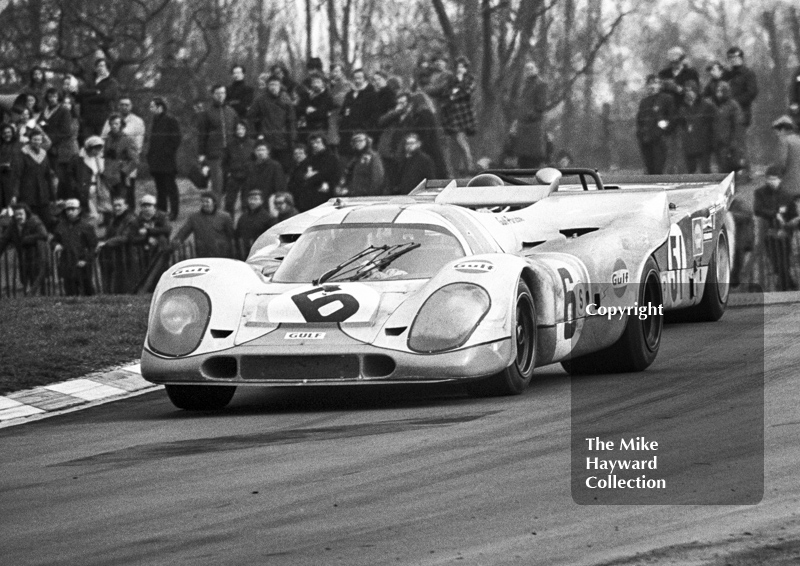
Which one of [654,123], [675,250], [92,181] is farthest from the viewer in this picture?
[92,181]

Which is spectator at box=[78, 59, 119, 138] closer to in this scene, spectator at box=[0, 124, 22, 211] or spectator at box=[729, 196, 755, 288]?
spectator at box=[0, 124, 22, 211]

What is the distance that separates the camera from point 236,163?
727 inches

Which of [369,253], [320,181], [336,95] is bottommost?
[369,253]

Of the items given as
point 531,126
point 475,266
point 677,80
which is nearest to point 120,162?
point 531,126

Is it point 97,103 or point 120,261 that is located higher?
point 97,103

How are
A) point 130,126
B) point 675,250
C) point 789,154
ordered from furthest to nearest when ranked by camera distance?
point 130,126
point 789,154
point 675,250

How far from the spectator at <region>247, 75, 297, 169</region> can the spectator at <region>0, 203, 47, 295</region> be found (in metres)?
2.87

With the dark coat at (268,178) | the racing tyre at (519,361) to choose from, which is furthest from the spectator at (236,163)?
the racing tyre at (519,361)

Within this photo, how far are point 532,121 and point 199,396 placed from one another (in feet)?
32.4

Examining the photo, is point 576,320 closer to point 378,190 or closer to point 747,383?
point 747,383

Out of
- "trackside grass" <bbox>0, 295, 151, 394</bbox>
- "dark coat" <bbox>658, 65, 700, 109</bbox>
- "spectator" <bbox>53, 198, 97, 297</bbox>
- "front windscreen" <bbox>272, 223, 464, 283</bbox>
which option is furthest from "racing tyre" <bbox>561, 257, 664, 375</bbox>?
"spectator" <bbox>53, 198, 97, 297</bbox>

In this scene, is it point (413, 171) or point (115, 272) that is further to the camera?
point (115, 272)

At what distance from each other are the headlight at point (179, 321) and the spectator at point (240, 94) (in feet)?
33.9

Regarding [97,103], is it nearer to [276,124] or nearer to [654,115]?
[276,124]
